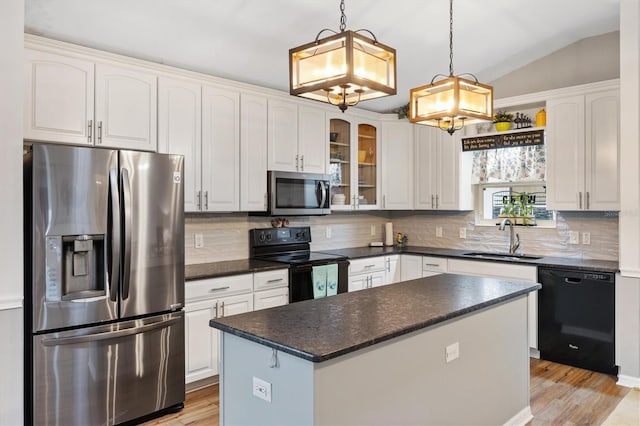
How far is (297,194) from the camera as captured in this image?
4242 millimetres

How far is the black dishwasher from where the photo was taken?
140 inches

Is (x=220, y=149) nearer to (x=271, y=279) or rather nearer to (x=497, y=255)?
(x=271, y=279)

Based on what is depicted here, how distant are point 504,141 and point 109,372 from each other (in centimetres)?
394

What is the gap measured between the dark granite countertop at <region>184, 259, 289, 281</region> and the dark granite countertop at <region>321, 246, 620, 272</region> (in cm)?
92

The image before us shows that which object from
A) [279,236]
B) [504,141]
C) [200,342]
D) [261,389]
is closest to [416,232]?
[504,141]

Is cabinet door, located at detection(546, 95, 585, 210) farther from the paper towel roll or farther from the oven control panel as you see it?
the oven control panel

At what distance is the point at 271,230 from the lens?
441 cm

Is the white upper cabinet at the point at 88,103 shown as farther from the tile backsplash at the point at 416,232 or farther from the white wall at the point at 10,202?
the tile backsplash at the point at 416,232

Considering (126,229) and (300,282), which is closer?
(126,229)

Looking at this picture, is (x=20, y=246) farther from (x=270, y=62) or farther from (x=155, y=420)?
(x=270, y=62)

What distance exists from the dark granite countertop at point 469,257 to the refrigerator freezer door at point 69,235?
7.57 feet

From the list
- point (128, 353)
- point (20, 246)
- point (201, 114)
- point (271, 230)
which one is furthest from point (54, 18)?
point (271, 230)

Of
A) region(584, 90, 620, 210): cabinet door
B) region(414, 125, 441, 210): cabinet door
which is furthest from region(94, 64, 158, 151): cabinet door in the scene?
region(584, 90, 620, 210): cabinet door

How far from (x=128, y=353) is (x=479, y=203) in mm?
3805
